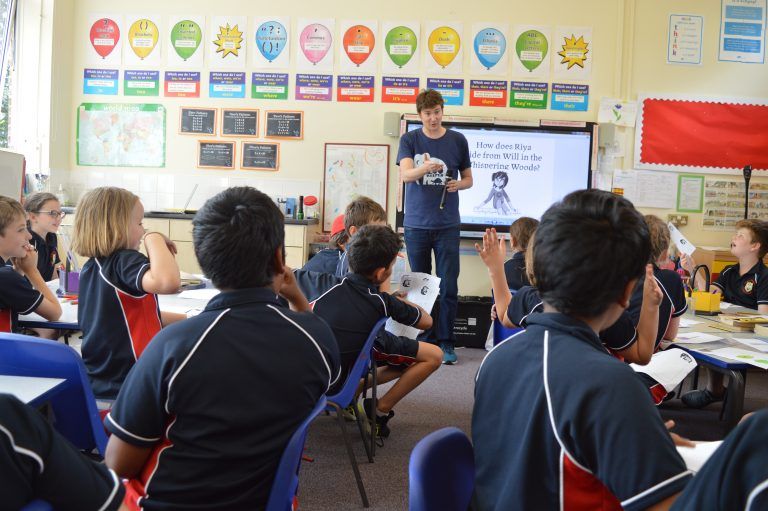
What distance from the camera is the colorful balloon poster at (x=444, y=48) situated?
5.65m

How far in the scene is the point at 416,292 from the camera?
3.09 meters

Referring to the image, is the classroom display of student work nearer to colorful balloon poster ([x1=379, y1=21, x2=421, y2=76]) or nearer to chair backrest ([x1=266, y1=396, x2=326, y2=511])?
colorful balloon poster ([x1=379, y1=21, x2=421, y2=76])

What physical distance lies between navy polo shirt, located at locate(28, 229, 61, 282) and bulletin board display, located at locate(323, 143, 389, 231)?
2.46 meters

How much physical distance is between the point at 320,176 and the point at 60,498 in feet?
16.6

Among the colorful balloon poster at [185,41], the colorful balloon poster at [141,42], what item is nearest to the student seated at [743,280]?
the colorful balloon poster at [185,41]

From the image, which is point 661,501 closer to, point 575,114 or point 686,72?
point 575,114

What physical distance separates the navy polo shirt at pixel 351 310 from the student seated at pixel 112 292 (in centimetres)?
63

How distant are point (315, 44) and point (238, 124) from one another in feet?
3.15

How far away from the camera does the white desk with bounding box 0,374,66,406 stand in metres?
1.43

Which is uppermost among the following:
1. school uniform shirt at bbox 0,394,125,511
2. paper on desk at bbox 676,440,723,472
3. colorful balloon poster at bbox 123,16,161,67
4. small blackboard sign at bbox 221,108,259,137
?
colorful balloon poster at bbox 123,16,161,67

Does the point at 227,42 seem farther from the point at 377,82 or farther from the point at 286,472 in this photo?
the point at 286,472

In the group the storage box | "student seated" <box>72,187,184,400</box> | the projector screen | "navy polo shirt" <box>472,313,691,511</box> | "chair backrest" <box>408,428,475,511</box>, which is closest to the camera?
"navy polo shirt" <box>472,313,691,511</box>

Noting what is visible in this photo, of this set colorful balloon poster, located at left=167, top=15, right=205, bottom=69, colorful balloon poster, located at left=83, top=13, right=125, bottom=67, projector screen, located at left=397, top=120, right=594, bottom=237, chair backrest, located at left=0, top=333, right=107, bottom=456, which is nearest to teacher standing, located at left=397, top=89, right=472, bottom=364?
projector screen, located at left=397, top=120, right=594, bottom=237

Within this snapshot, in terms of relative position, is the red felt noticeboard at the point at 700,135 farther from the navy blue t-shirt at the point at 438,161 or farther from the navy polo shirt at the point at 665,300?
the navy polo shirt at the point at 665,300
